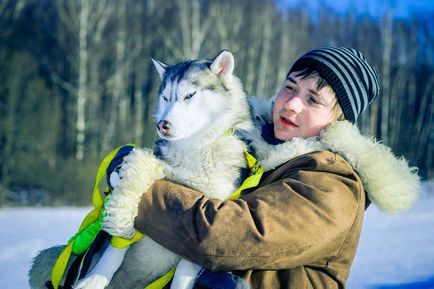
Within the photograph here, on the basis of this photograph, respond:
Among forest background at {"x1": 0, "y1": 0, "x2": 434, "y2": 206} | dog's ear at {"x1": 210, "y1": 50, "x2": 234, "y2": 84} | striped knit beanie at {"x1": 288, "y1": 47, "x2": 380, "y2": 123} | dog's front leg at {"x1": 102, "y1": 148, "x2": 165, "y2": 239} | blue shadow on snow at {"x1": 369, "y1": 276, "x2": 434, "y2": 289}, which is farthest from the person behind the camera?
forest background at {"x1": 0, "y1": 0, "x2": 434, "y2": 206}

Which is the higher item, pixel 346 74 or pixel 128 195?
pixel 346 74

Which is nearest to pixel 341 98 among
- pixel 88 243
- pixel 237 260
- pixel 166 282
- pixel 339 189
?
pixel 339 189

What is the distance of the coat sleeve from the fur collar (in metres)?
0.10

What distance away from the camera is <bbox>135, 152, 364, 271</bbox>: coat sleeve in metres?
1.75

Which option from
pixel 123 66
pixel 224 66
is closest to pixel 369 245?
pixel 224 66

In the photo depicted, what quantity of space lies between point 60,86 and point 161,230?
18228 millimetres

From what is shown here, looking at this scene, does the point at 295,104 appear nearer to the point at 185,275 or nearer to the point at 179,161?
the point at 179,161

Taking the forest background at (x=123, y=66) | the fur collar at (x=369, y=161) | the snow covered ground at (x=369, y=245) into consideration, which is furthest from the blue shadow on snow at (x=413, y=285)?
the forest background at (x=123, y=66)

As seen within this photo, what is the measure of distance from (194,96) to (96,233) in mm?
887

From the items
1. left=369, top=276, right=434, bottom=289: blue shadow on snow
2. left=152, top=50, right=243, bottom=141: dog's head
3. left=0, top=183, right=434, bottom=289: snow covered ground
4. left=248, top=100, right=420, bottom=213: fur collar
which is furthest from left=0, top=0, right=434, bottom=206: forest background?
left=248, top=100, right=420, bottom=213: fur collar

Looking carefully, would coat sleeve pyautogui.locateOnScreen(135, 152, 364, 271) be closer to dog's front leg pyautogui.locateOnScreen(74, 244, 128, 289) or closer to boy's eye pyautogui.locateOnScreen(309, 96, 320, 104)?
dog's front leg pyautogui.locateOnScreen(74, 244, 128, 289)

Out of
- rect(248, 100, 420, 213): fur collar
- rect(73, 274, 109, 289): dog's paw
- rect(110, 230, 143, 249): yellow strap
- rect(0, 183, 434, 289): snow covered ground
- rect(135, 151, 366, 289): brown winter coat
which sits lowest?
rect(0, 183, 434, 289): snow covered ground

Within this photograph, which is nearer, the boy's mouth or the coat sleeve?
the coat sleeve

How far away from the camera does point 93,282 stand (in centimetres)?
192
